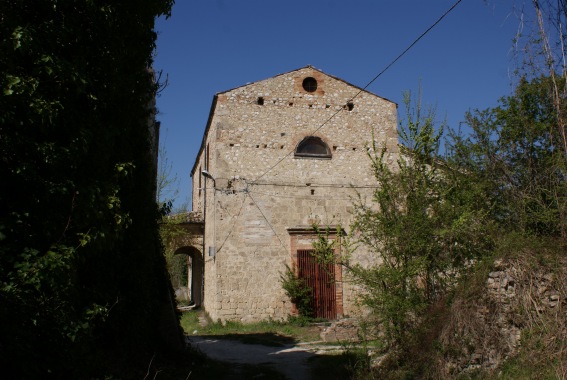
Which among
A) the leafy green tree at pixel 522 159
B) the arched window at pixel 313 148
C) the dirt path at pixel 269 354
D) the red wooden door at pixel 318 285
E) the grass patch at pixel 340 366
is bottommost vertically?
the dirt path at pixel 269 354

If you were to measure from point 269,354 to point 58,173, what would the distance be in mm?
7478

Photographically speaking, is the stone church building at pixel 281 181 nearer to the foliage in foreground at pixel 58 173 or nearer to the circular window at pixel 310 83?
the circular window at pixel 310 83

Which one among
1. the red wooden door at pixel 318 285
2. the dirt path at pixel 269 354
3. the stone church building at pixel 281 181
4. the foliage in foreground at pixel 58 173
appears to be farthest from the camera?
the red wooden door at pixel 318 285

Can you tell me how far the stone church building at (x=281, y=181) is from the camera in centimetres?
1536

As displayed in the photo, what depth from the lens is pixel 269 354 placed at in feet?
35.3

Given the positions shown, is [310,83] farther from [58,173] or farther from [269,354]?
[58,173]

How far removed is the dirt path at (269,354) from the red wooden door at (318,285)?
3.49 m

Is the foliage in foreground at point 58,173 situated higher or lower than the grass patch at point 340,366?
higher

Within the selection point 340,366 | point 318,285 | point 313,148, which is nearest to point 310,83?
point 313,148

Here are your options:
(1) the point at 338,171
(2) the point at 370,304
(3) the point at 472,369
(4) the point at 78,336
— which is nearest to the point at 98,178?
(4) the point at 78,336

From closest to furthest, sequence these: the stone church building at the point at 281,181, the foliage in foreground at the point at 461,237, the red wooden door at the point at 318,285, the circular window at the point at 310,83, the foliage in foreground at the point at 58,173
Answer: the foliage in foreground at the point at 58,173 → the foliage in foreground at the point at 461,237 → the stone church building at the point at 281,181 → the red wooden door at the point at 318,285 → the circular window at the point at 310,83

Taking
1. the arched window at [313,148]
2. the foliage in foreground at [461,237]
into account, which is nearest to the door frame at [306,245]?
the arched window at [313,148]

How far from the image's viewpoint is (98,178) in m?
5.01

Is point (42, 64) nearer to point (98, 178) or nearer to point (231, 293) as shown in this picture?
point (98, 178)
